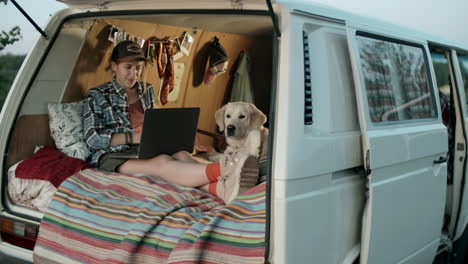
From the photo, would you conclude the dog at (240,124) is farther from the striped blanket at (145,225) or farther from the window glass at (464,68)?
the window glass at (464,68)

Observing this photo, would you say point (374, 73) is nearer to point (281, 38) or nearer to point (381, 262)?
point (281, 38)

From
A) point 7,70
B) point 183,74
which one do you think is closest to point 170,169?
point 183,74

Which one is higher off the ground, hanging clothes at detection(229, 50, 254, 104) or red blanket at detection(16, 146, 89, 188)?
hanging clothes at detection(229, 50, 254, 104)

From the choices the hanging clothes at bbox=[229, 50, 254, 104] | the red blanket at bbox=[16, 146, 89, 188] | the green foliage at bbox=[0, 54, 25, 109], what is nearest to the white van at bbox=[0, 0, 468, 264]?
the red blanket at bbox=[16, 146, 89, 188]

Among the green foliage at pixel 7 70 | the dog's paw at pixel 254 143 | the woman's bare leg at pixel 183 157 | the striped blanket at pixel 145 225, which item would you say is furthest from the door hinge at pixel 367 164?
the green foliage at pixel 7 70

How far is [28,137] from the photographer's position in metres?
3.82

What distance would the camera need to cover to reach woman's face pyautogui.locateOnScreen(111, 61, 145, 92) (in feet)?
15.4

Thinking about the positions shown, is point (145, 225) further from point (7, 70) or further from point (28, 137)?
point (7, 70)

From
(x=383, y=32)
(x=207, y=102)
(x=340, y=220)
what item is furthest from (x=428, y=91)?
(x=207, y=102)

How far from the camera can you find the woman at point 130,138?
3.62 m

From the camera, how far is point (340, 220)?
2648 millimetres

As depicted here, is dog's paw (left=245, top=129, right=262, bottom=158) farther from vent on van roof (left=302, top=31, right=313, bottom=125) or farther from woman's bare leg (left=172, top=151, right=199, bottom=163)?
vent on van roof (left=302, top=31, right=313, bottom=125)

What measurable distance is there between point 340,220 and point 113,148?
2.26 m

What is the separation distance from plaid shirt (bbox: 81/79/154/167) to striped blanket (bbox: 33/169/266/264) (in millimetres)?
802
